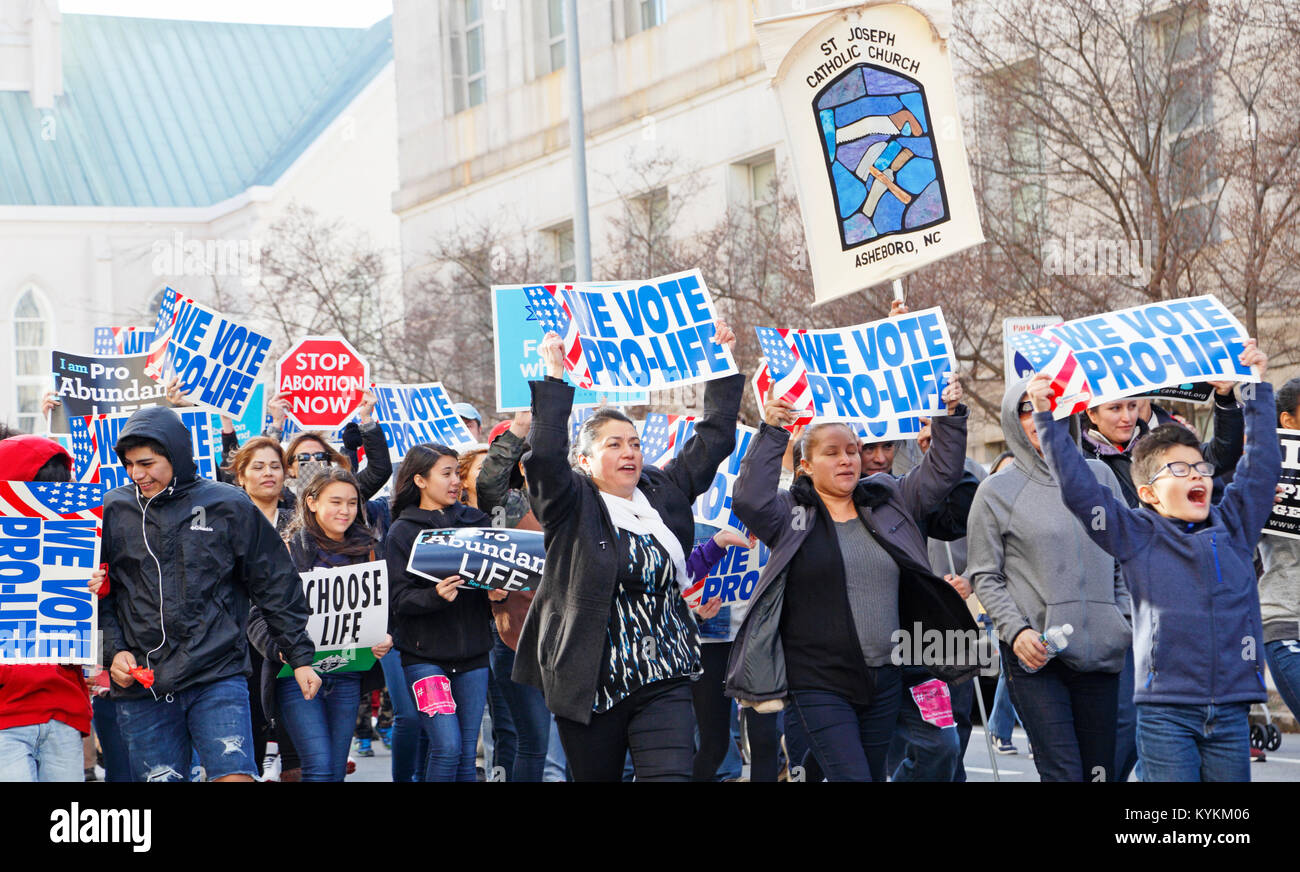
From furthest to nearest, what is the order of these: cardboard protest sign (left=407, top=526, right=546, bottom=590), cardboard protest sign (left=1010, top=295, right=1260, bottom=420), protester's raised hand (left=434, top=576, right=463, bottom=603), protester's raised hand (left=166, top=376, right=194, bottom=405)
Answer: protester's raised hand (left=166, top=376, right=194, bottom=405), protester's raised hand (left=434, top=576, right=463, bottom=603), cardboard protest sign (left=407, top=526, right=546, bottom=590), cardboard protest sign (left=1010, top=295, right=1260, bottom=420)

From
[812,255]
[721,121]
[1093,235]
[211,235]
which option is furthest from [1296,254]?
[211,235]

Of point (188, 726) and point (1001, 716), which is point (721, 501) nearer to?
point (188, 726)

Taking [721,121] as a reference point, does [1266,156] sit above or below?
below

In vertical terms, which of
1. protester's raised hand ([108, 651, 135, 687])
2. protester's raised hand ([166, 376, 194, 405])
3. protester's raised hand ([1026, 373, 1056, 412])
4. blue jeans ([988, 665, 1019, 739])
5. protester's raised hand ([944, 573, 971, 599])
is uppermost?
protester's raised hand ([166, 376, 194, 405])

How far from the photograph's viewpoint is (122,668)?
718cm

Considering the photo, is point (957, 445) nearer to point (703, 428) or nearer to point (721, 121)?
point (703, 428)

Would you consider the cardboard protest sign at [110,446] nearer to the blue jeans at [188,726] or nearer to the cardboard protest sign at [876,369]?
the blue jeans at [188,726]

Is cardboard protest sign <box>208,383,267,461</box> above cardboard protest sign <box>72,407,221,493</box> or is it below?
above

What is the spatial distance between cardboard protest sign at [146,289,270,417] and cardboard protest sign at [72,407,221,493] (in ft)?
1.97

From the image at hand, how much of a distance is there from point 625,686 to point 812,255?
121 inches

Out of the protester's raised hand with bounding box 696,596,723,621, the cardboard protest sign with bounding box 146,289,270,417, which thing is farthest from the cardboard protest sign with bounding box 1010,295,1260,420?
the cardboard protest sign with bounding box 146,289,270,417

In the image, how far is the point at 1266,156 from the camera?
555 inches

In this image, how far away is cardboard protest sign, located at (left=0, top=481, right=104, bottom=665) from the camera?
699 cm

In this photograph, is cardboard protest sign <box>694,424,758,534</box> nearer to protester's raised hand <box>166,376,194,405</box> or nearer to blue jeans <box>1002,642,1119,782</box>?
blue jeans <box>1002,642,1119,782</box>
